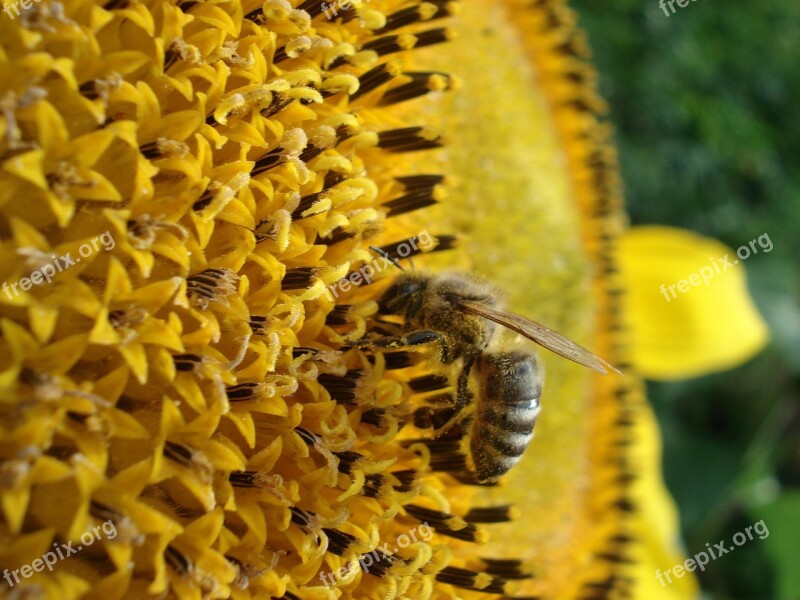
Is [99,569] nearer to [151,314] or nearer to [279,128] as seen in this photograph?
[151,314]

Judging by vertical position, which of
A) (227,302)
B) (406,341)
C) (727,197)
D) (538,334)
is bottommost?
(727,197)

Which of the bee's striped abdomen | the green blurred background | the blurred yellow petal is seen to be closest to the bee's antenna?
the bee's striped abdomen

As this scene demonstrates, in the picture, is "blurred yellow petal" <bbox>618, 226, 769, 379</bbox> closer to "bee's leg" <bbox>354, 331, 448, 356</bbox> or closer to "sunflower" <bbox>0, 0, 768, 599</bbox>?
"sunflower" <bbox>0, 0, 768, 599</bbox>

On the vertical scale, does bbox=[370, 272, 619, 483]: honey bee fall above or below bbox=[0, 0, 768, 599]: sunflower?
below

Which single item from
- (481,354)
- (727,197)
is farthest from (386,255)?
(727,197)

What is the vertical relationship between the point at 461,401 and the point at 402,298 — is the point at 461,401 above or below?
below

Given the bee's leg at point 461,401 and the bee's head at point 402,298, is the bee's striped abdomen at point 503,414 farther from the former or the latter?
the bee's head at point 402,298

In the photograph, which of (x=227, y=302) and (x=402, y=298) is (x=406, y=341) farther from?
(x=227, y=302)
